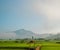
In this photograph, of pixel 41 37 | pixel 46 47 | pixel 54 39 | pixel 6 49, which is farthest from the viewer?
pixel 54 39

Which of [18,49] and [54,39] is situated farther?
[54,39]

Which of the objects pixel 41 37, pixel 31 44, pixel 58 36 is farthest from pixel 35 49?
pixel 58 36

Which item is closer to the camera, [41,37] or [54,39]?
[41,37]

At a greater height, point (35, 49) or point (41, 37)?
point (41, 37)

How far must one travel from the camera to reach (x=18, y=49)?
6.23 metres

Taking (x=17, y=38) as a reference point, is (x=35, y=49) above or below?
below

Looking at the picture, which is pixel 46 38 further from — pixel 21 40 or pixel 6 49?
pixel 6 49

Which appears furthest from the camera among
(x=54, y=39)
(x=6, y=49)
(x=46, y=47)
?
(x=54, y=39)

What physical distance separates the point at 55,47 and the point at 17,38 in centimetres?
185

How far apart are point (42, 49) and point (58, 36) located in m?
2.03

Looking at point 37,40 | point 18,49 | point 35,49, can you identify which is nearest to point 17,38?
point 37,40

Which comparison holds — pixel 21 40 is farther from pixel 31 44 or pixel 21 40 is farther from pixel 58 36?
pixel 58 36

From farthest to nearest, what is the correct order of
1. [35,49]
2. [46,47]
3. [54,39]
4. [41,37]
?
[54,39] → [41,37] → [46,47] → [35,49]

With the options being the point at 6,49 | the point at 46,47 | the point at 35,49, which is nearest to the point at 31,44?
the point at 46,47
